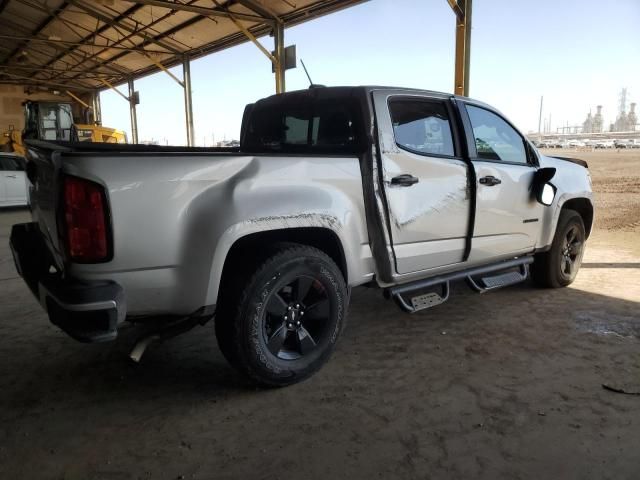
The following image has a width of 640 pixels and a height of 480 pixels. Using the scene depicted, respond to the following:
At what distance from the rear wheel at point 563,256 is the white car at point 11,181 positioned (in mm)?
11172

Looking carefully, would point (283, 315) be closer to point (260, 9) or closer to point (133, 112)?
point (260, 9)

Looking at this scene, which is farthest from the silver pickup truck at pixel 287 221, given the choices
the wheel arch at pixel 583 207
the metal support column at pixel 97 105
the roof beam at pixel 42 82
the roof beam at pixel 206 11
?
the metal support column at pixel 97 105

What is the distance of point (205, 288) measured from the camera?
2492 mm

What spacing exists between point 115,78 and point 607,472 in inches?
1141

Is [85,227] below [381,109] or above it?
below

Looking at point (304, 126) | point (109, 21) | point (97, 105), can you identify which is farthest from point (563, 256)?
point (97, 105)

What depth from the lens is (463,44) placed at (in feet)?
27.7

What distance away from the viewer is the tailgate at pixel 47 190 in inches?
87.7

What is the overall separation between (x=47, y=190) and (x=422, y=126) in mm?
2441

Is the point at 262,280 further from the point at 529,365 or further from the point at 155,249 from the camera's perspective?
the point at 529,365

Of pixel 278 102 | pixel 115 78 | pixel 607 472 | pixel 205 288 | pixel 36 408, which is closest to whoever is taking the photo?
pixel 607 472

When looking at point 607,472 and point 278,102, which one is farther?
point 278,102

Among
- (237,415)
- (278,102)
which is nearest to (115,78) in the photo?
(278,102)

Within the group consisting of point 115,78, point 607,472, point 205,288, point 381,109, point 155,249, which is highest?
point 115,78
